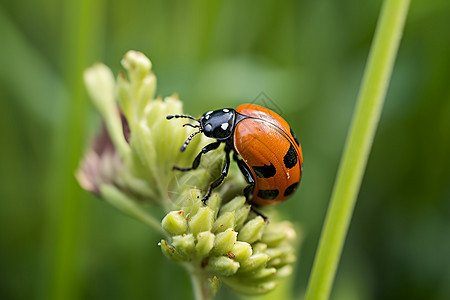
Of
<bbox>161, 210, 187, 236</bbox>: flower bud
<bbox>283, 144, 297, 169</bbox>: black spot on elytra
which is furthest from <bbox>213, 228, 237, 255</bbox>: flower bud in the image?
<bbox>283, 144, 297, 169</bbox>: black spot on elytra

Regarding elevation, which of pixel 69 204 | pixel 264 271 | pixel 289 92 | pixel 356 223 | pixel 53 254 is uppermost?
pixel 289 92

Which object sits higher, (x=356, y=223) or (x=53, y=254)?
(x=356, y=223)

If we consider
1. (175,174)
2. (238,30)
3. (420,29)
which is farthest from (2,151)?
(420,29)

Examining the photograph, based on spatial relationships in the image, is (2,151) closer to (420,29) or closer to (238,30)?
(238,30)

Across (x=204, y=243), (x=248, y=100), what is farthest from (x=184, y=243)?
(x=248, y=100)

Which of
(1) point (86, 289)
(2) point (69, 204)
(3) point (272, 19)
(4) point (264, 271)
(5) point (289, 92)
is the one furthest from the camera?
(3) point (272, 19)

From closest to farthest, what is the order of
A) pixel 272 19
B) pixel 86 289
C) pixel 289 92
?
pixel 86 289, pixel 289 92, pixel 272 19

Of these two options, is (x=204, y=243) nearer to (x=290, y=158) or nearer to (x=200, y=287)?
(x=200, y=287)

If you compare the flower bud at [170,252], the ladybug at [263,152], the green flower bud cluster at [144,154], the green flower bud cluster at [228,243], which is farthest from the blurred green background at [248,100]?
the flower bud at [170,252]
